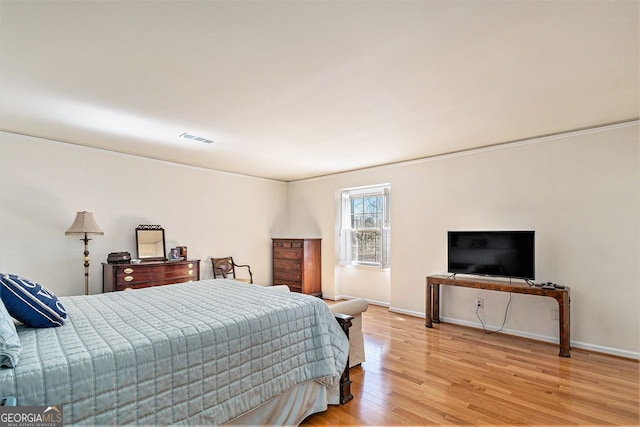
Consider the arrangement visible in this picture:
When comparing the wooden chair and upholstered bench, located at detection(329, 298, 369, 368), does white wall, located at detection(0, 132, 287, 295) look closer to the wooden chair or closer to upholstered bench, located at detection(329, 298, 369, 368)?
the wooden chair

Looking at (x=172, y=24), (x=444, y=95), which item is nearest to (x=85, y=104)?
(x=172, y=24)

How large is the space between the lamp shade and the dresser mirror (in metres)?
0.71

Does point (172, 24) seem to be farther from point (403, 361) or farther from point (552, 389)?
point (552, 389)

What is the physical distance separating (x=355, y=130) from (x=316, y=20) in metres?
1.87

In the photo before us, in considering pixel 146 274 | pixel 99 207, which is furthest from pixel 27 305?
pixel 99 207

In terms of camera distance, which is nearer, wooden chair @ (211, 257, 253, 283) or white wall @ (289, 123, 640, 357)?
white wall @ (289, 123, 640, 357)

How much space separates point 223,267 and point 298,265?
53.5 inches

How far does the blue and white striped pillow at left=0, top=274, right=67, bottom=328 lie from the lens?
1660mm

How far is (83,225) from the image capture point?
384 cm

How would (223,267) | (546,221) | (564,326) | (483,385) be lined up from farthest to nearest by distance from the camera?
1. (223,267)
2. (546,221)
3. (564,326)
4. (483,385)

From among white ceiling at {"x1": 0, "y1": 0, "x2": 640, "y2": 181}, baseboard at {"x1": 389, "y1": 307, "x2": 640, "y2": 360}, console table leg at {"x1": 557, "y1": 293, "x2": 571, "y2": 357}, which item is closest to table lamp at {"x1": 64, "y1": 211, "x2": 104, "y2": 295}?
white ceiling at {"x1": 0, "y1": 0, "x2": 640, "y2": 181}

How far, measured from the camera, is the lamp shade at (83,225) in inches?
150

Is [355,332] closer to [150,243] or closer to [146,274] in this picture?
[146,274]

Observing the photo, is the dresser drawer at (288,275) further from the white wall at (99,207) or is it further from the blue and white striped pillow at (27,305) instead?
the blue and white striped pillow at (27,305)
